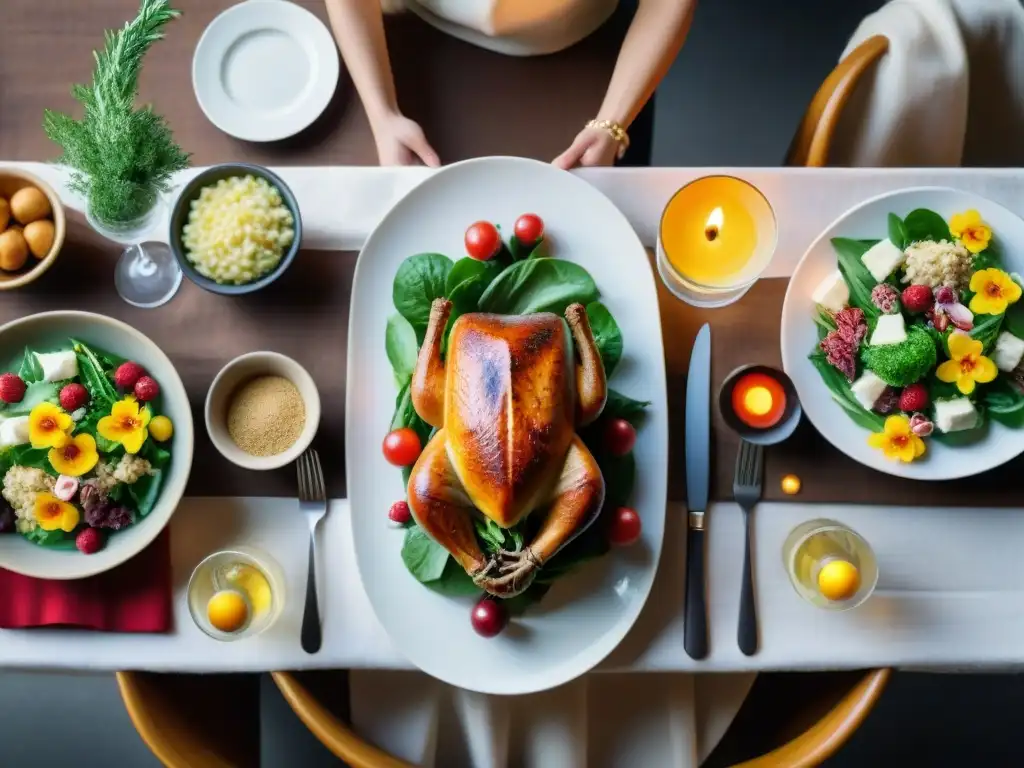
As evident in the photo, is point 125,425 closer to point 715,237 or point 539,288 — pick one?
point 539,288

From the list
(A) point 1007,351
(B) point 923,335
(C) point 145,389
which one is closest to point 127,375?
(C) point 145,389

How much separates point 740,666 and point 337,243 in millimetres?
780

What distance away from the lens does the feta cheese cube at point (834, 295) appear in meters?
1.01

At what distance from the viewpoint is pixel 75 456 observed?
94 centimetres

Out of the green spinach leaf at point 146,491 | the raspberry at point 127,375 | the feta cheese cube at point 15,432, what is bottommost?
the green spinach leaf at point 146,491

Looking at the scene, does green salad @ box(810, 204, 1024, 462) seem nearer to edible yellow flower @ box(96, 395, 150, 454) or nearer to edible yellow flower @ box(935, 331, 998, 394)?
edible yellow flower @ box(935, 331, 998, 394)

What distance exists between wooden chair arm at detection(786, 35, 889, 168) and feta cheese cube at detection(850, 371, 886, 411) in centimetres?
32

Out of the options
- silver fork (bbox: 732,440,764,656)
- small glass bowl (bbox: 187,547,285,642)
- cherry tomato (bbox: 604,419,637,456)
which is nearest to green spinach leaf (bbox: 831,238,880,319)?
silver fork (bbox: 732,440,764,656)

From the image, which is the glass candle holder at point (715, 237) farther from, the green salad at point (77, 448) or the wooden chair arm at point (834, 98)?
the green salad at point (77, 448)

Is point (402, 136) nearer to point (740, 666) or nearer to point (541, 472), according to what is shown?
point (541, 472)

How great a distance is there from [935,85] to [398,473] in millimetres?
950

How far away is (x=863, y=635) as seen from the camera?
3.32 ft

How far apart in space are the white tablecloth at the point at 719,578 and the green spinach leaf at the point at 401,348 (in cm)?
15

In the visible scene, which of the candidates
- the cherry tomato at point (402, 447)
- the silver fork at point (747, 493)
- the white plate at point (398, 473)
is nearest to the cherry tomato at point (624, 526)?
the white plate at point (398, 473)
